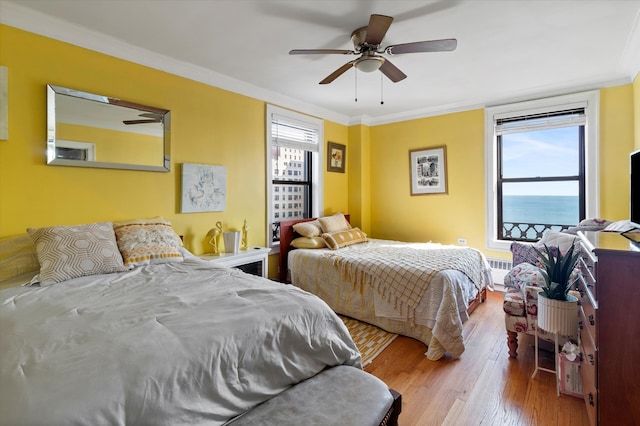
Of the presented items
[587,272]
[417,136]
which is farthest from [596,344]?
[417,136]

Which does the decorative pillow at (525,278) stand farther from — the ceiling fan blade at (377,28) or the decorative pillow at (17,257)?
the decorative pillow at (17,257)

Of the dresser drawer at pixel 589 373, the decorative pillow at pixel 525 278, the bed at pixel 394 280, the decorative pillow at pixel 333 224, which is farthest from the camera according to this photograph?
the decorative pillow at pixel 333 224

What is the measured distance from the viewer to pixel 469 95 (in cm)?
404

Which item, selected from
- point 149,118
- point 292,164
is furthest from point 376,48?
point 292,164

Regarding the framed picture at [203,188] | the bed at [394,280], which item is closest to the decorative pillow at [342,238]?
the bed at [394,280]

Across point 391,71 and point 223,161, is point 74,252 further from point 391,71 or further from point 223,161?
point 391,71

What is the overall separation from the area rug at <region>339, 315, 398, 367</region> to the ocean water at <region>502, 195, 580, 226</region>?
101 inches

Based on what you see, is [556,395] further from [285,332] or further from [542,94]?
[542,94]

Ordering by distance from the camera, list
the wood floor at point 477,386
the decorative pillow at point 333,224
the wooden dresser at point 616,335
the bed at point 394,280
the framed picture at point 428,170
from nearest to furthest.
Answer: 1. the wooden dresser at point 616,335
2. the wood floor at point 477,386
3. the bed at point 394,280
4. the decorative pillow at point 333,224
5. the framed picture at point 428,170

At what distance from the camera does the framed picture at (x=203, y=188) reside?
3143mm

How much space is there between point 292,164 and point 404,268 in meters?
2.35

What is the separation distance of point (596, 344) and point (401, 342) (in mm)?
1498

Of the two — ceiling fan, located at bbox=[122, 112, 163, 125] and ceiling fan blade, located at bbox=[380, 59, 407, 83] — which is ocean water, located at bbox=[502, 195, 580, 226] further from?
ceiling fan, located at bbox=[122, 112, 163, 125]

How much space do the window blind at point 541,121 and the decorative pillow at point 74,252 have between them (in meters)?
4.48
